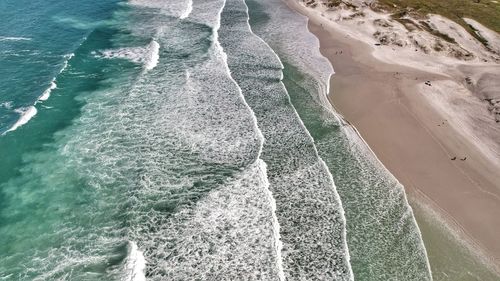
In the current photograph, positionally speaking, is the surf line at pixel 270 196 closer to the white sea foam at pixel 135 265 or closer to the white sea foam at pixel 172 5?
the white sea foam at pixel 135 265

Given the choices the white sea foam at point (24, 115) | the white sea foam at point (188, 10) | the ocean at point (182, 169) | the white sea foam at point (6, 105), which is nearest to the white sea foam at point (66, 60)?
the ocean at point (182, 169)

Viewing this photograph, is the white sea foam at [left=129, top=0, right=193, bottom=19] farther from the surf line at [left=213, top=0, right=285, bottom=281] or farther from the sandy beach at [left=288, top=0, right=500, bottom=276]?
the sandy beach at [left=288, top=0, right=500, bottom=276]

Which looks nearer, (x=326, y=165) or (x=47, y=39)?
(x=326, y=165)

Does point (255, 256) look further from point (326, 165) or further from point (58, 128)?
point (58, 128)


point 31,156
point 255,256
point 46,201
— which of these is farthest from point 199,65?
point 255,256

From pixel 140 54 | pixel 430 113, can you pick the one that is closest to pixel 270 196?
pixel 430 113
